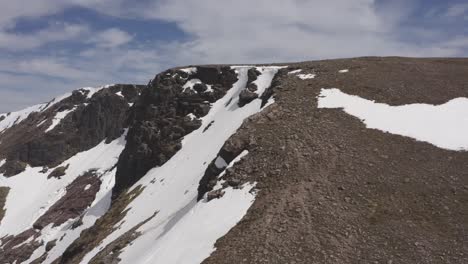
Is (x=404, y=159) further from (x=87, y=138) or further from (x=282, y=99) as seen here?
(x=87, y=138)

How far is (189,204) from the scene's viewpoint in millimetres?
32438

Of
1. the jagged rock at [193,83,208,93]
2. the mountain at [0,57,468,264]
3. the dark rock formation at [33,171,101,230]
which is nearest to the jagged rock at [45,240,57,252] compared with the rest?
the mountain at [0,57,468,264]

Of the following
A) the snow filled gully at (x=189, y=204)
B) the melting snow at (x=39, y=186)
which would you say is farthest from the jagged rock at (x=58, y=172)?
the snow filled gully at (x=189, y=204)

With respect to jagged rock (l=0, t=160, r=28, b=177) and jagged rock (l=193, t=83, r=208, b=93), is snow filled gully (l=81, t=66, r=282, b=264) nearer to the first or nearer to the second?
jagged rock (l=193, t=83, r=208, b=93)

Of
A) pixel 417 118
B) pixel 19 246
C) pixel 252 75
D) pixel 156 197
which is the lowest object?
pixel 19 246

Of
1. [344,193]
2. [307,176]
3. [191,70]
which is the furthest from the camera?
[191,70]

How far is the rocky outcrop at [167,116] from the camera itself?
6203 cm

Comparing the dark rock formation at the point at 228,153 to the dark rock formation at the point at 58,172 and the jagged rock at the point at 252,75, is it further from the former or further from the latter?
the dark rock formation at the point at 58,172

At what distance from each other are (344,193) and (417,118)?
39.1 ft

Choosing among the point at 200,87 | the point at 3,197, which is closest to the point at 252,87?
the point at 200,87

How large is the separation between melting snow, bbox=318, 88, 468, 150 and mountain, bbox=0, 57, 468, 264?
0.13 m

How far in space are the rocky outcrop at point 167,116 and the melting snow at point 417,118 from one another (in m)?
30.4

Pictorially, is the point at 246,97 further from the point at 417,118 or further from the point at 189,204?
the point at 417,118

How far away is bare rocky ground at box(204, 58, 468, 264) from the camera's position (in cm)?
1958
